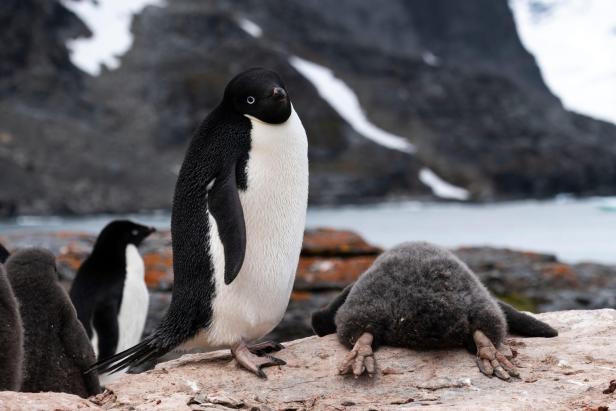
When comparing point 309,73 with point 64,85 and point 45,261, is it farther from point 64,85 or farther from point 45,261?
point 45,261

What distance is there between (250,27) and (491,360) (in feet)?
332

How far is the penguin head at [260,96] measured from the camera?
4168 mm

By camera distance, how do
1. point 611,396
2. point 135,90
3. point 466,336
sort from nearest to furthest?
point 611,396, point 466,336, point 135,90

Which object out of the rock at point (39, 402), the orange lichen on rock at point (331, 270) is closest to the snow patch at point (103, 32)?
the orange lichen on rock at point (331, 270)

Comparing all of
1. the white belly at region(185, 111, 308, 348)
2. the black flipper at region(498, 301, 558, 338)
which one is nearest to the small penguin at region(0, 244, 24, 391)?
the white belly at region(185, 111, 308, 348)

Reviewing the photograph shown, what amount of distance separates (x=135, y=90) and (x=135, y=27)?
48.2 feet

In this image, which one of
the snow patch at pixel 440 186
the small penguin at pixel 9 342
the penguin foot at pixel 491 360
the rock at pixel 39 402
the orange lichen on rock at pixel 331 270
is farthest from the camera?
the snow patch at pixel 440 186

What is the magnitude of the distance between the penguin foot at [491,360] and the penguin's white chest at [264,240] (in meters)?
1.15

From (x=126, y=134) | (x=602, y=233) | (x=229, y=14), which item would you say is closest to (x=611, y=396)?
(x=602, y=233)

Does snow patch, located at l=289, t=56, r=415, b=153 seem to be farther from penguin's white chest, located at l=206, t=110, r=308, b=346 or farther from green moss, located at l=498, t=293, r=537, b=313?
penguin's white chest, located at l=206, t=110, r=308, b=346

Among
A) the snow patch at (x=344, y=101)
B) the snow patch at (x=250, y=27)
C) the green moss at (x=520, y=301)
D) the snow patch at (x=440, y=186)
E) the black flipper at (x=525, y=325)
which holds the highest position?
the snow patch at (x=250, y=27)

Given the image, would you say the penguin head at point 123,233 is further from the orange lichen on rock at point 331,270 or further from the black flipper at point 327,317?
the black flipper at point 327,317

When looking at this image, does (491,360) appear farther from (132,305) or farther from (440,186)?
(440,186)

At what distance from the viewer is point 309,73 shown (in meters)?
97.2
